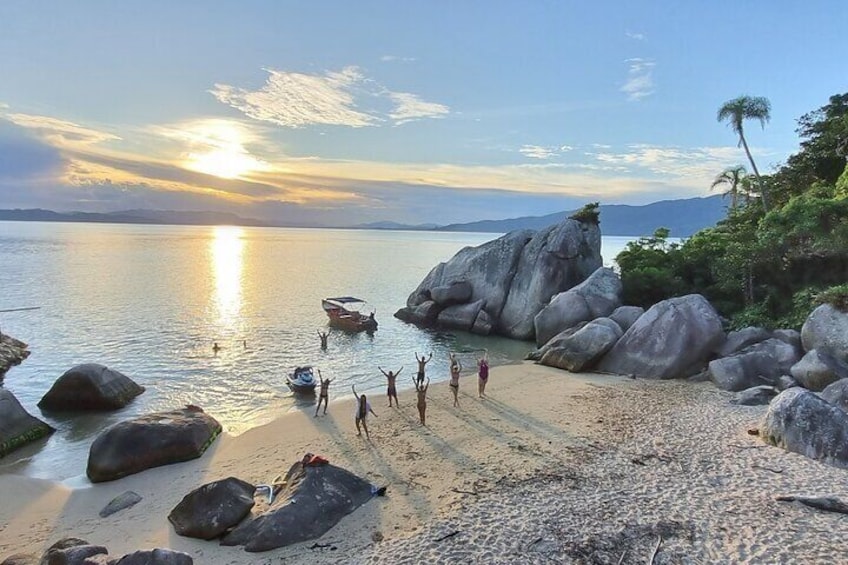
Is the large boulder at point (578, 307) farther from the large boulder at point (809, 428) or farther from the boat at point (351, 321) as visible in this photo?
the large boulder at point (809, 428)

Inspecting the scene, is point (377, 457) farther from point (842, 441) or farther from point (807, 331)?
point (807, 331)

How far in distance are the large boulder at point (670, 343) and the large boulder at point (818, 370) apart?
4623mm

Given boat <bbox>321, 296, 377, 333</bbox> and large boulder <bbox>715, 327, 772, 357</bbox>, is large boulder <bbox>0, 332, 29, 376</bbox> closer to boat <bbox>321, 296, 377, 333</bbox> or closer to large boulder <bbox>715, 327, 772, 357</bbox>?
boat <bbox>321, 296, 377, 333</bbox>

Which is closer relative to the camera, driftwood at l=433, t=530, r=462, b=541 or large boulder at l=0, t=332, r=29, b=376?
driftwood at l=433, t=530, r=462, b=541

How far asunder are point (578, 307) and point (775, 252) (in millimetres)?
→ 10663

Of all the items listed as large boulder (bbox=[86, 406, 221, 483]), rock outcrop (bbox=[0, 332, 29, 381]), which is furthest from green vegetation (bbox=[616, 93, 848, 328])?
rock outcrop (bbox=[0, 332, 29, 381])

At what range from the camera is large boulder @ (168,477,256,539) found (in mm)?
11086

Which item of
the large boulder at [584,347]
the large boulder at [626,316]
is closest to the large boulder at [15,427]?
the large boulder at [584,347]

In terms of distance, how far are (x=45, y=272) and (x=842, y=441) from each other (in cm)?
8773

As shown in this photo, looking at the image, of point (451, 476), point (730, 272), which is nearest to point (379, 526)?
point (451, 476)

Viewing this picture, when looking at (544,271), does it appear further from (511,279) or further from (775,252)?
(775,252)

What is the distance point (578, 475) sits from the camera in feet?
42.2

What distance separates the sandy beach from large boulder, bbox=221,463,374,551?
0.27 meters

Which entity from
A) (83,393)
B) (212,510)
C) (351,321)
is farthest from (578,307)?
(83,393)
